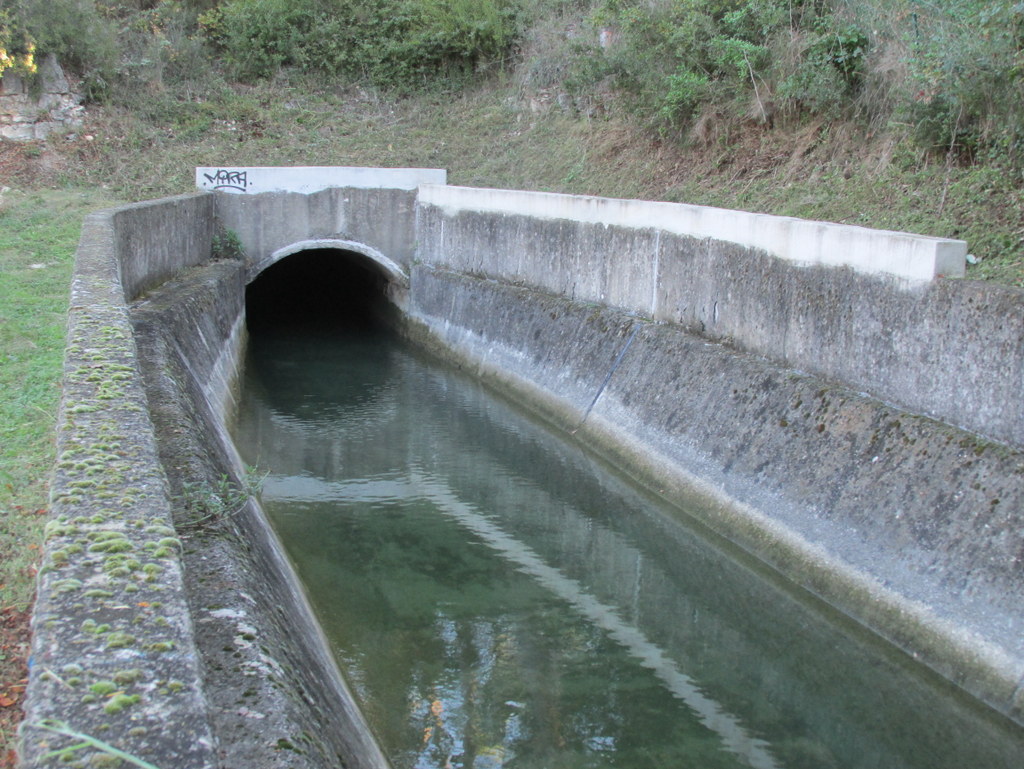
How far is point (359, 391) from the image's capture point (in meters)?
15.4

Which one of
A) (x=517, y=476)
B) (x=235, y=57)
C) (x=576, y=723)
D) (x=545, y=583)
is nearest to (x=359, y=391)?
(x=517, y=476)

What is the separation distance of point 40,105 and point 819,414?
19.5 m

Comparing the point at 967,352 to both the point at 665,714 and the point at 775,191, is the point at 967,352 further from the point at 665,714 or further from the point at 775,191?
the point at 775,191

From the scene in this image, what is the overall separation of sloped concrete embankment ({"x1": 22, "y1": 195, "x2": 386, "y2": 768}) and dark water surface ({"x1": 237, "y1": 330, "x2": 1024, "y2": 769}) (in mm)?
869

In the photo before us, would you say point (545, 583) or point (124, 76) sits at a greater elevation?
point (124, 76)

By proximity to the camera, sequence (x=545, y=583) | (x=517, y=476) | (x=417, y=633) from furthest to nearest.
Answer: (x=517, y=476), (x=545, y=583), (x=417, y=633)

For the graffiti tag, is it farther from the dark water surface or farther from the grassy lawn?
the dark water surface

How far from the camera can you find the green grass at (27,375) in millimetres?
4477

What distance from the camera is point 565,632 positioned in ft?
25.0

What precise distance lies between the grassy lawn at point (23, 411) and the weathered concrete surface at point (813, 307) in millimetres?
6220

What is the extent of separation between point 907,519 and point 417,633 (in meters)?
3.77

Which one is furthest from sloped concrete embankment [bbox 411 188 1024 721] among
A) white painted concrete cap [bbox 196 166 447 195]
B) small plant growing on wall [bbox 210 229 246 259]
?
small plant growing on wall [bbox 210 229 246 259]

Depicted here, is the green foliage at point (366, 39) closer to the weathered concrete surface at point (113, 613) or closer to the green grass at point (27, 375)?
the green grass at point (27, 375)

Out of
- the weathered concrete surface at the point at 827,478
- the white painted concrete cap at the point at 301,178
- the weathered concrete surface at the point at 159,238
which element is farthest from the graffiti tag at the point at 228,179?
the weathered concrete surface at the point at 827,478
